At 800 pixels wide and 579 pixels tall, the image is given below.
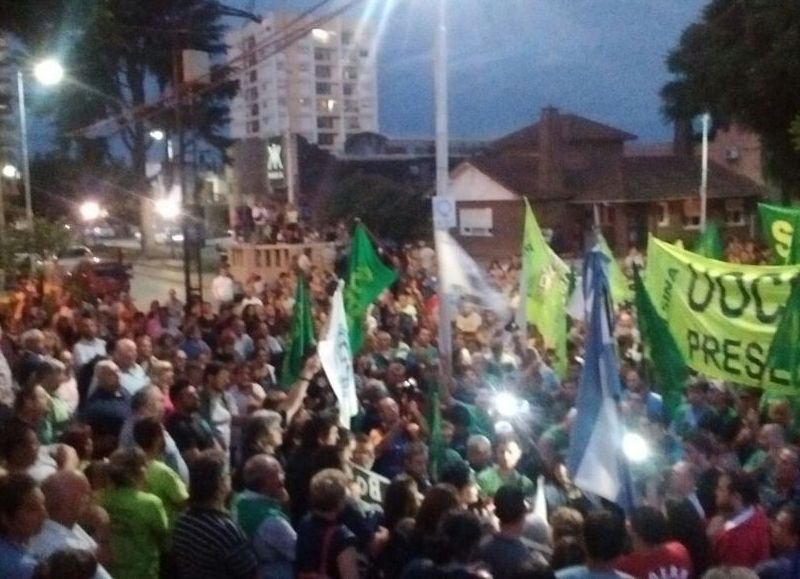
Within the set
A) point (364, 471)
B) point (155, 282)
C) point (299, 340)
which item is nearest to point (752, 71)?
point (155, 282)

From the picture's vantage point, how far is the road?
32406 mm

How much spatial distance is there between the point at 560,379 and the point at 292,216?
2940 cm

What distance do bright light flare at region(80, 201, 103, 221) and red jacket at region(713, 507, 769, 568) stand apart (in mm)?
46520

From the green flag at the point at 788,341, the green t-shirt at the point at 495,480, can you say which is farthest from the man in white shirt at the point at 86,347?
the green flag at the point at 788,341

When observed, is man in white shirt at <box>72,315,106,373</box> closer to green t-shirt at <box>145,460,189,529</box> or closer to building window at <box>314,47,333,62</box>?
green t-shirt at <box>145,460,189,529</box>

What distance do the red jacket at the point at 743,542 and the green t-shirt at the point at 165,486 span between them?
2.86m

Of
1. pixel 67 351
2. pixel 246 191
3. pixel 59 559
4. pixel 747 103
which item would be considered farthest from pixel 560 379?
pixel 246 191

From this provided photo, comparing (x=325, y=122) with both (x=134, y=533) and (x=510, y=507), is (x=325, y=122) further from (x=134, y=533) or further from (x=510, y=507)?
(x=510, y=507)

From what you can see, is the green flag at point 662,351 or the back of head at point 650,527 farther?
the green flag at point 662,351

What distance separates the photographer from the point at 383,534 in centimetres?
621

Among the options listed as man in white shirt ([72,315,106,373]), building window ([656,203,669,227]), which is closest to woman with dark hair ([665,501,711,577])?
man in white shirt ([72,315,106,373])

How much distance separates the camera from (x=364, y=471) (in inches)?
306

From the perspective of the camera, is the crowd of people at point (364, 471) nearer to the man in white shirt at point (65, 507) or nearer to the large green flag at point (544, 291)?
the man in white shirt at point (65, 507)

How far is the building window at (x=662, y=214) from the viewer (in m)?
48.3
